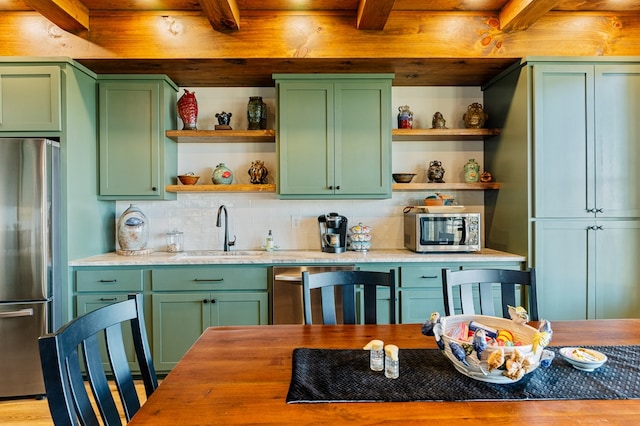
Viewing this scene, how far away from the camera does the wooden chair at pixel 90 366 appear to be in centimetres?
79

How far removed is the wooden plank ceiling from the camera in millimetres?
2625

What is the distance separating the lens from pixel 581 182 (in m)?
2.66

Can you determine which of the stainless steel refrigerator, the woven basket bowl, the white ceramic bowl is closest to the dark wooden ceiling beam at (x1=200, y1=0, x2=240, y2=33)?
the stainless steel refrigerator

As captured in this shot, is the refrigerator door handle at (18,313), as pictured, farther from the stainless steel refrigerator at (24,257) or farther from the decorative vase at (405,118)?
the decorative vase at (405,118)

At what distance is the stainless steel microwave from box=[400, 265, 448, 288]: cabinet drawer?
0.23 meters

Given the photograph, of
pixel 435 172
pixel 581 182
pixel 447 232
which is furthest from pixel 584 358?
pixel 435 172

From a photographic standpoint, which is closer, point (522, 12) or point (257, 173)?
point (522, 12)

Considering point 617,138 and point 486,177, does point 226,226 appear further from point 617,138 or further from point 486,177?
point 617,138

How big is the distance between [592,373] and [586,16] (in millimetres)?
2743

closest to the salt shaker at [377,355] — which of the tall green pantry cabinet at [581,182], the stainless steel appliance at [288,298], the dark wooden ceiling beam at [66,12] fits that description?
the stainless steel appliance at [288,298]

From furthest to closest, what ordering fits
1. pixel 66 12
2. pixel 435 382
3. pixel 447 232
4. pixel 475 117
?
pixel 475 117
pixel 447 232
pixel 66 12
pixel 435 382

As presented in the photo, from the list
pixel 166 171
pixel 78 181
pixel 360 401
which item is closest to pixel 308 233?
pixel 166 171

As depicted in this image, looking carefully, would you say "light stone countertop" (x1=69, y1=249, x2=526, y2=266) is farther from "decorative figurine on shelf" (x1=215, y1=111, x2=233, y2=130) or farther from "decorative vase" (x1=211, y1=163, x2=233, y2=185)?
"decorative figurine on shelf" (x1=215, y1=111, x2=233, y2=130)

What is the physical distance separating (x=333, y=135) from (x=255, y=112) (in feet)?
2.28
